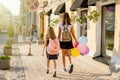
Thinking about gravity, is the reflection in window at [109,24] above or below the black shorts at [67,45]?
above

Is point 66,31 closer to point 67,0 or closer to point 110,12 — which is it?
point 110,12

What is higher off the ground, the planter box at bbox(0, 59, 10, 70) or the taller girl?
the taller girl

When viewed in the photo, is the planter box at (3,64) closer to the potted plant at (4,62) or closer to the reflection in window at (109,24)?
the potted plant at (4,62)

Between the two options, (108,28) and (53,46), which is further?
(108,28)

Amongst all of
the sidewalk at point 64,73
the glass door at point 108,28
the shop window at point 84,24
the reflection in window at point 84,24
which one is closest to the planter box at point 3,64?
the sidewalk at point 64,73

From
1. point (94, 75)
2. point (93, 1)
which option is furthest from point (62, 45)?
point (93, 1)

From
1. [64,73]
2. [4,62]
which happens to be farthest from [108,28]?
[4,62]

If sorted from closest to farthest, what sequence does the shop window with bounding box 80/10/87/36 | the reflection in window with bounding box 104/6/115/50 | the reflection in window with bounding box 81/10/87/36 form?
the reflection in window with bounding box 104/6/115/50 → the shop window with bounding box 80/10/87/36 → the reflection in window with bounding box 81/10/87/36

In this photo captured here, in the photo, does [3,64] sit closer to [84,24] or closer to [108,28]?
[108,28]

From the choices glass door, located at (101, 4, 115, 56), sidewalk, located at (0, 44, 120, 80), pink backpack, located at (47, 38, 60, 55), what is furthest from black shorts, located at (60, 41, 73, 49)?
glass door, located at (101, 4, 115, 56)

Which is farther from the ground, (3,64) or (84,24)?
(84,24)

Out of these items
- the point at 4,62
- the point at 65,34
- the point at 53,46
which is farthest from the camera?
the point at 4,62

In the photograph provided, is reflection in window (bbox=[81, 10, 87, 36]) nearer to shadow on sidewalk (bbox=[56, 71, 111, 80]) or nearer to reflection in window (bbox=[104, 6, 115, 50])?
reflection in window (bbox=[104, 6, 115, 50])

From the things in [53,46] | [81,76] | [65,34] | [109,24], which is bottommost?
[81,76]
